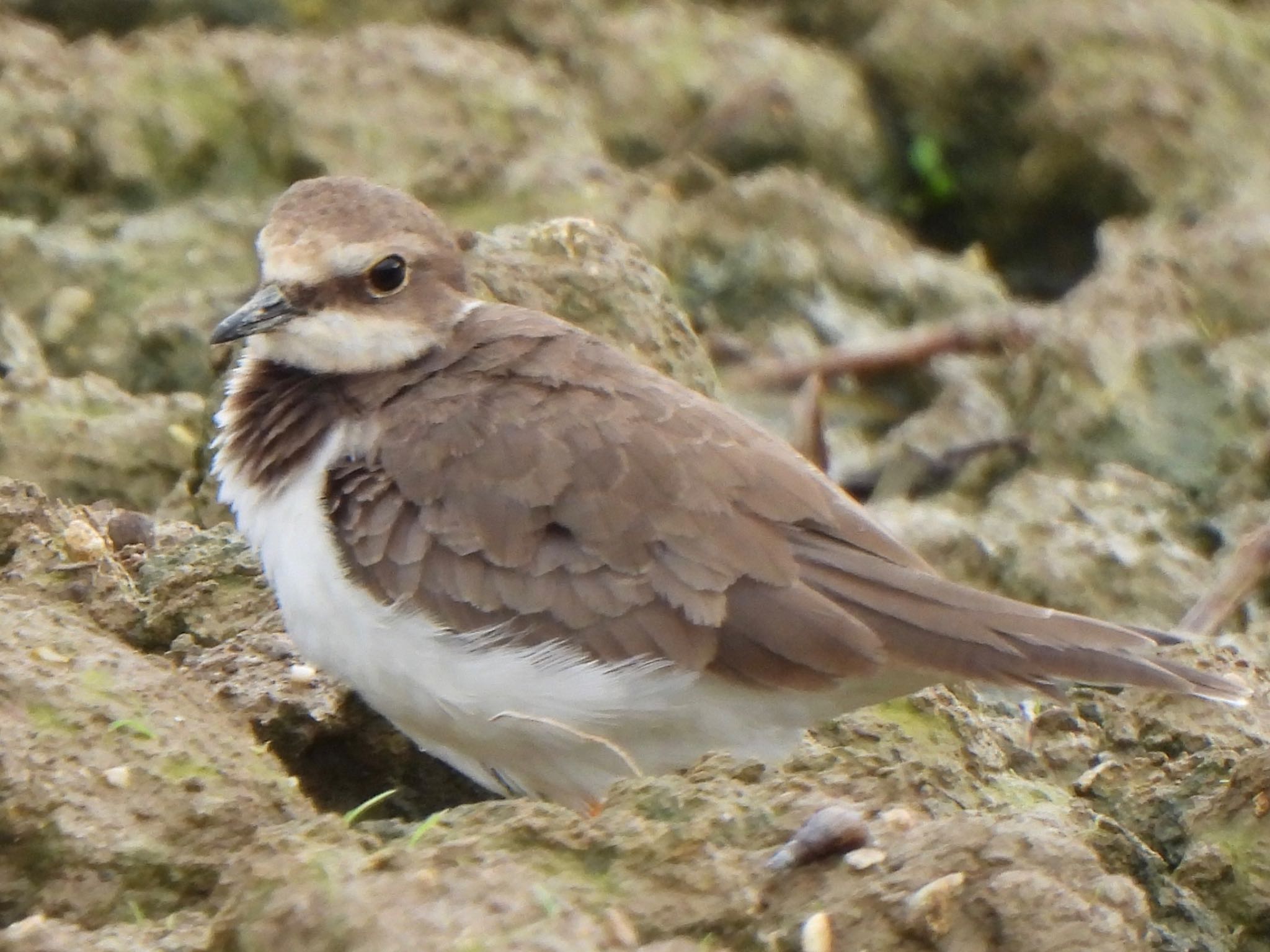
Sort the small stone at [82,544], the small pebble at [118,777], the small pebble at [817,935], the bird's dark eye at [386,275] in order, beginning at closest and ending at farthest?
the small pebble at [817,935]
the small pebble at [118,777]
the small stone at [82,544]
the bird's dark eye at [386,275]

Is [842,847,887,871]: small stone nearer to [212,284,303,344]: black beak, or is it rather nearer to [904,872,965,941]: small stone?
[904,872,965,941]: small stone

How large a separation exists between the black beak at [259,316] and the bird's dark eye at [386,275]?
0.23 meters

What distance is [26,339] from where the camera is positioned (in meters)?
8.32

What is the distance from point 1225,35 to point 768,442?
7843mm

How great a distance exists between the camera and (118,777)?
4.63 m

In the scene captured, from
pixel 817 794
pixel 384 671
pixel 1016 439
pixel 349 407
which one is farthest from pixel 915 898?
pixel 1016 439

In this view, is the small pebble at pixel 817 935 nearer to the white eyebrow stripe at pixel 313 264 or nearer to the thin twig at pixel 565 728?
the thin twig at pixel 565 728

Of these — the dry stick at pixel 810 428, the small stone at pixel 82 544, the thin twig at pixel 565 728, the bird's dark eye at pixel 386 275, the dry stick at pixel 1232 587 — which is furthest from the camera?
the dry stick at pixel 810 428

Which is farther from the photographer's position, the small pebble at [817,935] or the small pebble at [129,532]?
the small pebble at [129,532]

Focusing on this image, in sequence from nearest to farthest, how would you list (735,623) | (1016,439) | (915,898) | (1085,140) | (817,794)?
(915,898)
(817,794)
(735,623)
(1016,439)
(1085,140)

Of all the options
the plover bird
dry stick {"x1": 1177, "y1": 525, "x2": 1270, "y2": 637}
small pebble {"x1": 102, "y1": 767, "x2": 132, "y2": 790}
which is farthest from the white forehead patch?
dry stick {"x1": 1177, "y1": 525, "x2": 1270, "y2": 637}

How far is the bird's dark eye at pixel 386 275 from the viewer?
241 inches

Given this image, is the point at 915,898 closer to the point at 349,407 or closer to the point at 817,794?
the point at 817,794

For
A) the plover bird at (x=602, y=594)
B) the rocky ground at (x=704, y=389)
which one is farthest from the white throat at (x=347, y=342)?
the rocky ground at (x=704, y=389)
